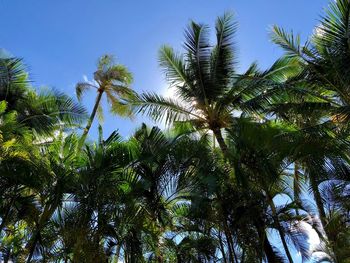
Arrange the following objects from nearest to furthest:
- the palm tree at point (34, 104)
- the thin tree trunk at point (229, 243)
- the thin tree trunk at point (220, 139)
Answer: the thin tree trunk at point (229, 243), the thin tree trunk at point (220, 139), the palm tree at point (34, 104)

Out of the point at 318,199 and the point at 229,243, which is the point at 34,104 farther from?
the point at 318,199

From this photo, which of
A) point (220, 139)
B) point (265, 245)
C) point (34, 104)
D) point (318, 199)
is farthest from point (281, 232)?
point (34, 104)

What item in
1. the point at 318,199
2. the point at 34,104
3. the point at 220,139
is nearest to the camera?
the point at 318,199

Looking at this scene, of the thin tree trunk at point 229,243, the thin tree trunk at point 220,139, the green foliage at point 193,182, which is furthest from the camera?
the thin tree trunk at point 220,139

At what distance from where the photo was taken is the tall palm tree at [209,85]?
12.3 meters

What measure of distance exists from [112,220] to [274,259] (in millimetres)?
4044

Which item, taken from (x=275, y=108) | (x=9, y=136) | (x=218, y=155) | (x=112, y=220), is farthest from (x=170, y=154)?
(x=9, y=136)

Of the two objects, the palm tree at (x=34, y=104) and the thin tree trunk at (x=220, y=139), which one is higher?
the palm tree at (x=34, y=104)

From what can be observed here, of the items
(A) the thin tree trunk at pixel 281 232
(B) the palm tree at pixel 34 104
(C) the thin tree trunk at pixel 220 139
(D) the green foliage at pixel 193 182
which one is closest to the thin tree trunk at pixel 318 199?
(D) the green foliage at pixel 193 182

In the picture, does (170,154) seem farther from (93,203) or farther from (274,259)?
(274,259)

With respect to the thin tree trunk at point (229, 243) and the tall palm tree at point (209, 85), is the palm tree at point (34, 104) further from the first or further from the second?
the thin tree trunk at point (229, 243)

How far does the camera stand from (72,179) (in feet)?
27.7

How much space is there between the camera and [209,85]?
12.5 metres

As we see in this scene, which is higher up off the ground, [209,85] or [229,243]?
[209,85]
